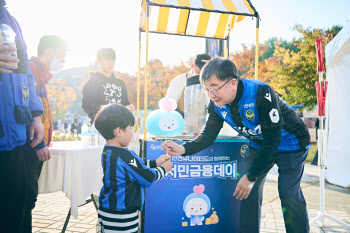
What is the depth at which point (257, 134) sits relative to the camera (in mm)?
2100

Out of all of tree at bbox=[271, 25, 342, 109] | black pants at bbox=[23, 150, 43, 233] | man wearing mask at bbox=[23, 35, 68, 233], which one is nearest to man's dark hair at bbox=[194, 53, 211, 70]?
man wearing mask at bbox=[23, 35, 68, 233]

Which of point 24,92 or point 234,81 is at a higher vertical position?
point 234,81

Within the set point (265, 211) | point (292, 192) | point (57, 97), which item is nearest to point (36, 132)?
point (292, 192)

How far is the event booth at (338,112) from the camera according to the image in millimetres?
5566

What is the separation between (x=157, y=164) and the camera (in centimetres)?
220

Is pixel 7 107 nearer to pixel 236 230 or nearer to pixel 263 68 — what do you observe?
pixel 236 230

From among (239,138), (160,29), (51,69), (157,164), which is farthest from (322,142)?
(51,69)

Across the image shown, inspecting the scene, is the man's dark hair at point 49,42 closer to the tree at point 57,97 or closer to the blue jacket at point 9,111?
the blue jacket at point 9,111

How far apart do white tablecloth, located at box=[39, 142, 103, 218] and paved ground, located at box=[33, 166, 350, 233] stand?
0.91 metres

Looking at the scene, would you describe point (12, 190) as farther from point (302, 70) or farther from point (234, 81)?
point (302, 70)

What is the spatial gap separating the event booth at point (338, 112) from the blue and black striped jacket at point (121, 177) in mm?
5372

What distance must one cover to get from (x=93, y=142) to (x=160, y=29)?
2195 millimetres

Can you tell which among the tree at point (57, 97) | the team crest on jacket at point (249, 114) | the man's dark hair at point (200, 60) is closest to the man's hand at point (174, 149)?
the team crest on jacket at point (249, 114)

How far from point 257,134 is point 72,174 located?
1.73 m
